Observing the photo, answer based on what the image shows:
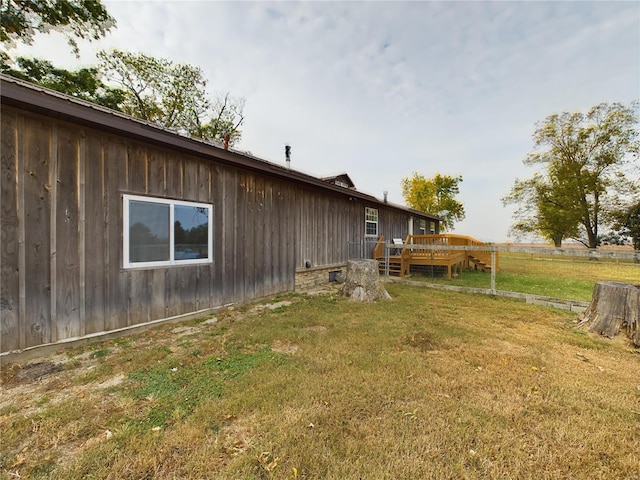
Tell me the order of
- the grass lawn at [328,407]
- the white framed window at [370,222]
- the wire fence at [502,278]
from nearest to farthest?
the grass lawn at [328,407] → the wire fence at [502,278] → the white framed window at [370,222]

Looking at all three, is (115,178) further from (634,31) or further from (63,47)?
(63,47)

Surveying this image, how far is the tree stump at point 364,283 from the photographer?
5855 mm

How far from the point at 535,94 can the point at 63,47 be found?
71.1 feet

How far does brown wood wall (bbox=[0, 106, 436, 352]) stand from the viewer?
2.96 meters

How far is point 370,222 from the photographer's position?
1069 cm

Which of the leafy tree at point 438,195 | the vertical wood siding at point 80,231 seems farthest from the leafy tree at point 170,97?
the leafy tree at point 438,195

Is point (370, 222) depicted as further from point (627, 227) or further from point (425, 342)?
point (627, 227)

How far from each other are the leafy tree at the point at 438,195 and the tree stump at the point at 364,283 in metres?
26.6

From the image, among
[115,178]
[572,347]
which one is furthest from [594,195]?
[115,178]

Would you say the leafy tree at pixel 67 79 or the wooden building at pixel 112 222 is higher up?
the leafy tree at pixel 67 79

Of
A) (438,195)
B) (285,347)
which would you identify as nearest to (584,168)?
(438,195)

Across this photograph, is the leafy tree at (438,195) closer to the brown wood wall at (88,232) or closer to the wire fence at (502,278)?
the wire fence at (502,278)

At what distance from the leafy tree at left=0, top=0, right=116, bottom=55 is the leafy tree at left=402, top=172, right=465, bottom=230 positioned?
28.9 metres

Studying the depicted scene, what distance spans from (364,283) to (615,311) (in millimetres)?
3977
